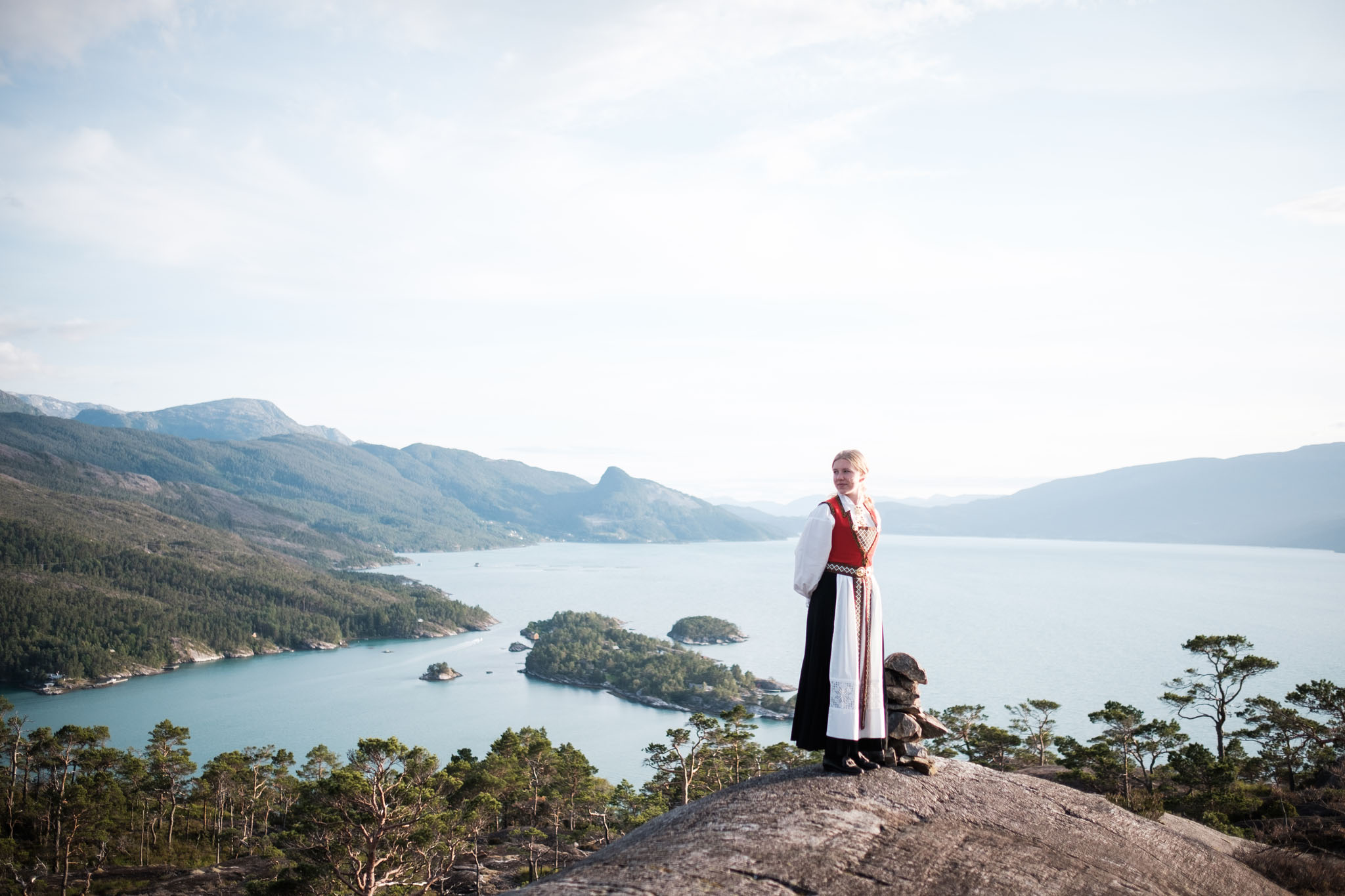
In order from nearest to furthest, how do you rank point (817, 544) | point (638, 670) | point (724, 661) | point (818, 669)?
point (817, 544) < point (818, 669) < point (638, 670) < point (724, 661)

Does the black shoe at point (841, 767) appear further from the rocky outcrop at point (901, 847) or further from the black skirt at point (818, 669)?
the black skirt at point (818, 669)

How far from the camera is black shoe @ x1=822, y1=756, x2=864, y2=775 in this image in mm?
6137

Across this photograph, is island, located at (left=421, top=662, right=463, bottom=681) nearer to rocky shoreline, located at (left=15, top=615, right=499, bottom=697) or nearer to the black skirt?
rocky shoreline, located at (left=15, top=615, right=499, bottom=697)

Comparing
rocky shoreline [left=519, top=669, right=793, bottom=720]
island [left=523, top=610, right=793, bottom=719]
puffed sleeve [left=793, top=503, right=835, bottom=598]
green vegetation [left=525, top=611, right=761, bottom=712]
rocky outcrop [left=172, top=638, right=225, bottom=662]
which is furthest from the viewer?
rocky outcrop [left=172, top=638, right=225, bottom=662]

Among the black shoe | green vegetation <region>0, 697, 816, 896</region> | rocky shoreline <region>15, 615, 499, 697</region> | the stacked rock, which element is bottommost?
rocky shoreline <region>15, 615, 499, 697</region>

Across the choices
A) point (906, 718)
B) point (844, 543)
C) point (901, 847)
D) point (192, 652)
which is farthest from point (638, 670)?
point (901, 847)

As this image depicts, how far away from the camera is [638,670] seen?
94688 mm

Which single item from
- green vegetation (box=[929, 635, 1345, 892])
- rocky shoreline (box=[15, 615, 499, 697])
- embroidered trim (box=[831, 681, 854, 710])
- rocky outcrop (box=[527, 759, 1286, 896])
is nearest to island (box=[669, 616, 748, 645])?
rocky shoreline (box=[15, 615, 499, 697])

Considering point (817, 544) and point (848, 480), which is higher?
point (848, 480)

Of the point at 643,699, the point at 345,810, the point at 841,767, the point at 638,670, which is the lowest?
the point at 643,699

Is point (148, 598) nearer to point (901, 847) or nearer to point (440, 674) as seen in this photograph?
point (440, 674)

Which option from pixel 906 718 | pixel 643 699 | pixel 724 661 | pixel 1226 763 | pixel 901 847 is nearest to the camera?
pixel 901 847

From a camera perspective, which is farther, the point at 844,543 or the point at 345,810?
the point at 345,810

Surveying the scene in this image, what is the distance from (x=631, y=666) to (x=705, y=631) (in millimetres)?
23157
